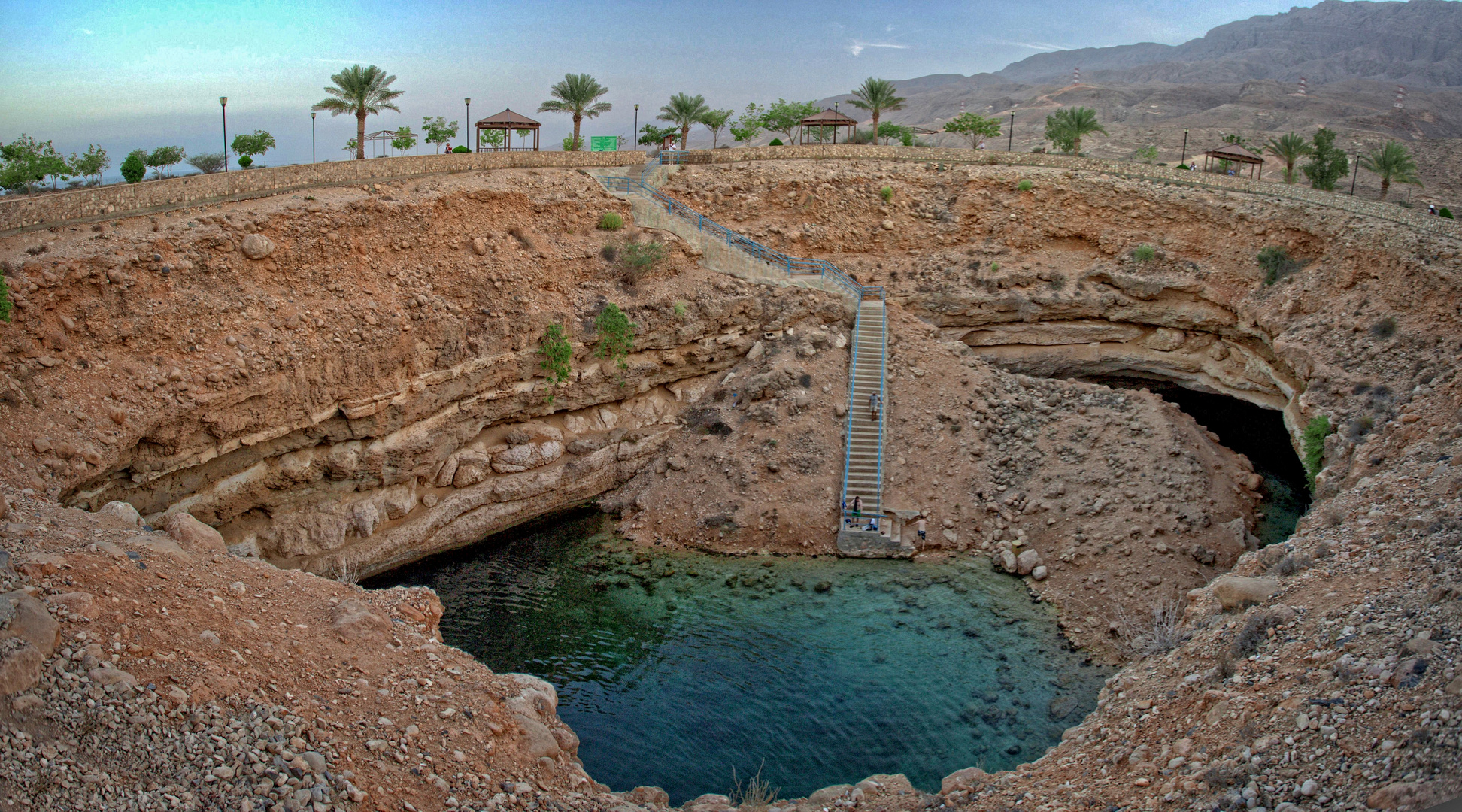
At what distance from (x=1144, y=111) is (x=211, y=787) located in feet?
293

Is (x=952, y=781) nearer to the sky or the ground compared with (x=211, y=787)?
nearer to the ground

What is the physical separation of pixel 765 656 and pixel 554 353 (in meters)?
10.4

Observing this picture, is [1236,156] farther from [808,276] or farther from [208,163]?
[208,163]

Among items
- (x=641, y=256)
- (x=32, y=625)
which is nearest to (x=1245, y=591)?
(x=32, y=625)

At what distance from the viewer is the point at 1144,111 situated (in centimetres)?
8100

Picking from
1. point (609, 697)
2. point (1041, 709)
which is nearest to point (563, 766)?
A: point (609, 697)

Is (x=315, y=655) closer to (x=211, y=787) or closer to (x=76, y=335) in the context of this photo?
(x=211, y=787)

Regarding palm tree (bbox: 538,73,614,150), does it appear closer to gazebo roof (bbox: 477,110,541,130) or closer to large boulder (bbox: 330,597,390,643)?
gazebo roof (bbox: 477,110,541,130)

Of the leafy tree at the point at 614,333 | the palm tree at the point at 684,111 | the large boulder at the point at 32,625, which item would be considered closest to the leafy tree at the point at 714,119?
the palm tree at the point at 684,111

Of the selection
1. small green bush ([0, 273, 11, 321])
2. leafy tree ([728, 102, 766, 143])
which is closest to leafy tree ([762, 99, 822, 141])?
leafy tree ([728, 102, 766, 143])

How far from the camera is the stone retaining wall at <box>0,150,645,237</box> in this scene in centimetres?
1894

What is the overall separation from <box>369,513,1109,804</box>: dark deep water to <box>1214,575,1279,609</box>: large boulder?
11.8 feet

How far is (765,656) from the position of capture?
1767 cm

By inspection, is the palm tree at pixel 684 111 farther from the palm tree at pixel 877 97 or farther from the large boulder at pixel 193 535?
the large boulder at pixel 193 535
